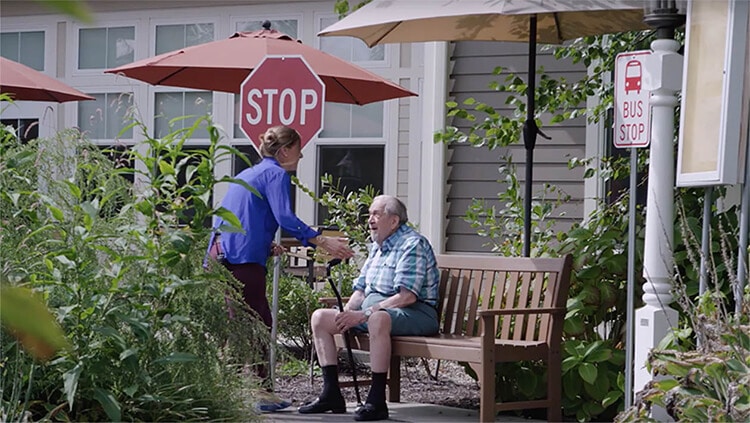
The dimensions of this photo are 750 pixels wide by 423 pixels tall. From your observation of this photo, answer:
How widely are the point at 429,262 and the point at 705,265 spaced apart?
1941 millimetres

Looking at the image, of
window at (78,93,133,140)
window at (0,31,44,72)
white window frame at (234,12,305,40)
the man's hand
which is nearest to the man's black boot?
the man's hand

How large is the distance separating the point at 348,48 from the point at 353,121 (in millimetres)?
721

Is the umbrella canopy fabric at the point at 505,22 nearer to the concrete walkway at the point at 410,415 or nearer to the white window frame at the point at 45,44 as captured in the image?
the concrete walkway at the point at 410,415

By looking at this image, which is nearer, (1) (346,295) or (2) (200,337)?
(2) (200,337)

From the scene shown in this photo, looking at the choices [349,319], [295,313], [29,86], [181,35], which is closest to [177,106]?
[181,35]

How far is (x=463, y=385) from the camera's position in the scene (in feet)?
23.5

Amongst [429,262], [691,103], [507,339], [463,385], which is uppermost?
[691,103]

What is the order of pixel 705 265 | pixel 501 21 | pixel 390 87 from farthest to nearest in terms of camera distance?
pixel 390 87
pixel 501 21
pixel 705 265

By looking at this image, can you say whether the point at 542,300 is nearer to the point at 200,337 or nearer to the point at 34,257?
the point at 200,337

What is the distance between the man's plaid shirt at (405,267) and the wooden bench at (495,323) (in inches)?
9.7

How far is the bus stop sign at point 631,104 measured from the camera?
16.9ft

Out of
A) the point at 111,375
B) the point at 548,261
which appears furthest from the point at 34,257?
the point at 548,261

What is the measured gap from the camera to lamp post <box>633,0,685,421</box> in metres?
4.84

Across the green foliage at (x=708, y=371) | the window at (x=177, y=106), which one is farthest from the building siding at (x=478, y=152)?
the green foliage at (x=708, y=371)
